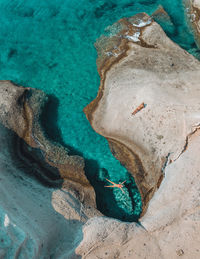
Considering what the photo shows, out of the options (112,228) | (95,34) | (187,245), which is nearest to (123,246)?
(112,228)

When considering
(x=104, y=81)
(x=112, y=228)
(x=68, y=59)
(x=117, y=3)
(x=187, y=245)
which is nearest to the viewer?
(x=187, y=245)

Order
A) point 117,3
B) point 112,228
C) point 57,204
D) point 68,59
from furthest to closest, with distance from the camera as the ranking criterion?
1. point 117,3
2. point 68,59
3. point 57,204
4. point 112,228

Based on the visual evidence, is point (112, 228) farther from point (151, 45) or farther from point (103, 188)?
point (151, 45)

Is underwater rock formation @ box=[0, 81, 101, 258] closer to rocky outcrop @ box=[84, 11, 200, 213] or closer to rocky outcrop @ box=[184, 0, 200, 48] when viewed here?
rocky outcrop @ box=[84, 11, 200, 213]

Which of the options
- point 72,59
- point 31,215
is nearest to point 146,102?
point 72,59

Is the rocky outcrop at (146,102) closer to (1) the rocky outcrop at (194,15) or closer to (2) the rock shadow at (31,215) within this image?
(1) the rocky outcrop at (194,15)

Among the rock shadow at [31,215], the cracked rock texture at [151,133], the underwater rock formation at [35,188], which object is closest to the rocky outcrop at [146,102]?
the cracked rock texture at [151,133]
